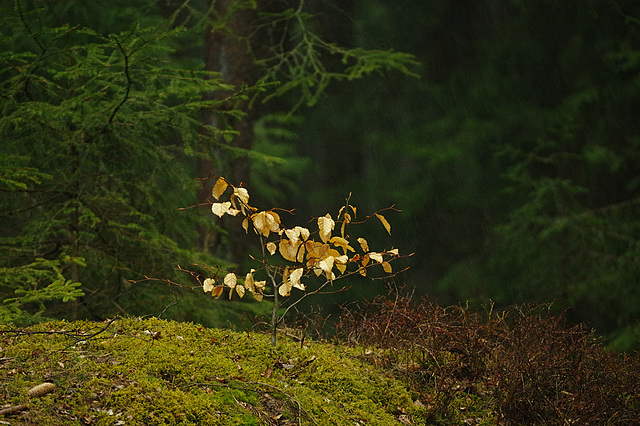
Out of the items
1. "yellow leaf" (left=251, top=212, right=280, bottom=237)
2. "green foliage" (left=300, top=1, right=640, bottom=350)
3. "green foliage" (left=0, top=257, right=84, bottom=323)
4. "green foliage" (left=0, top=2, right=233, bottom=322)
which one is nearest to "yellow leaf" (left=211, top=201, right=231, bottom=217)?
"yellow leaf" (left=251, top=212, right=280, bottom=237)

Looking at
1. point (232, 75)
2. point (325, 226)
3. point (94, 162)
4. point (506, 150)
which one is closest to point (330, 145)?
point (506, 150)

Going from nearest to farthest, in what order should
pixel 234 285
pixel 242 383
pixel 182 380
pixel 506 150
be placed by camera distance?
1. pixel 182 380
2. pixel 242 383
3. pixel 234 285
4. pixel 506 150

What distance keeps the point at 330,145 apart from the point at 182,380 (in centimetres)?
1224

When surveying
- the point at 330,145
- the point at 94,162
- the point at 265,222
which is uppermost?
the point at 265,222

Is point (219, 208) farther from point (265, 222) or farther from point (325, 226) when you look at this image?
point (325, 226)

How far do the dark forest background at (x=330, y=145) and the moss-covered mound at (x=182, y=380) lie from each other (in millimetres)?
825

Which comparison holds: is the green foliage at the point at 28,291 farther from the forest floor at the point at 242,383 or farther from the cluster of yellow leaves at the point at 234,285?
the cluster of yellow leaves at the point at 234,285

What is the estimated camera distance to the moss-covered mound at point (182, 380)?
2980 mm

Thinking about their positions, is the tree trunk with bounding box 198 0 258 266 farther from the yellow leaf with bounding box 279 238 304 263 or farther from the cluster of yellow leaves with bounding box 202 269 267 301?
the yellow leaf with bounding box 279 238 304 263

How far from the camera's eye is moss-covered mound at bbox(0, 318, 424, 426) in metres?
2.98

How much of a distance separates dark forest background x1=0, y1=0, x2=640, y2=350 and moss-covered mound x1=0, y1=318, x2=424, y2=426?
825 millimetres

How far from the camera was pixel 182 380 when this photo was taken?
3.47m

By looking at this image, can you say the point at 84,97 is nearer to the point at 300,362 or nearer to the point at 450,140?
the point at 300,362

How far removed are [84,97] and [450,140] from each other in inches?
339
